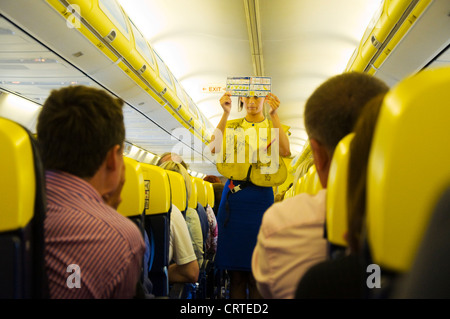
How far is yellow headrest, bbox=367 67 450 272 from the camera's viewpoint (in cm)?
58

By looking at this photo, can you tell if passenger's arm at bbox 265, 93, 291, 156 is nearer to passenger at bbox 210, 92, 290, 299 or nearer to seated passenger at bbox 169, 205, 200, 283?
passenger at bbox 210, 92, 290, 299

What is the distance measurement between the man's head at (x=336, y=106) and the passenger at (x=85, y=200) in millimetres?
648

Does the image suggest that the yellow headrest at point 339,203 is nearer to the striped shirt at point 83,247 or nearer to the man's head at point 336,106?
the man's head at point 336,106

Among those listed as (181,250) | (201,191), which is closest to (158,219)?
(181,250)

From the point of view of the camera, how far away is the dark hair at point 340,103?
117cm

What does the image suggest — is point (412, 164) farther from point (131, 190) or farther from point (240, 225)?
point (240, 225)

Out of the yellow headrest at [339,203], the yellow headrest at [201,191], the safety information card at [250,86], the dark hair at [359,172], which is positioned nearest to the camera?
the dark hair at [359,172]

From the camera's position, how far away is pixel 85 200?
45.9 inches

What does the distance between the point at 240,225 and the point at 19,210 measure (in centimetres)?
227

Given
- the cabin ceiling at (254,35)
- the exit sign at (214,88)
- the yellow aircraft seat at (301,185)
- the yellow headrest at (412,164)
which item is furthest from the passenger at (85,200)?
the cabin ceiling at (254,35)

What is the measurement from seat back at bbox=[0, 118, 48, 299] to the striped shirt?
14 cm

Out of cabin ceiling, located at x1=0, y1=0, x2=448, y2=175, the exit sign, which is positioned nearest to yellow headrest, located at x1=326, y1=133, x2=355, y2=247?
cabin ceiling, located at x1=0, y1=0, x2=448, y2=175

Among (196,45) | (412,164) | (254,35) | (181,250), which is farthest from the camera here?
(196,45)

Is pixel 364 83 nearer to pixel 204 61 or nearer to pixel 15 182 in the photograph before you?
pixel 15 182
